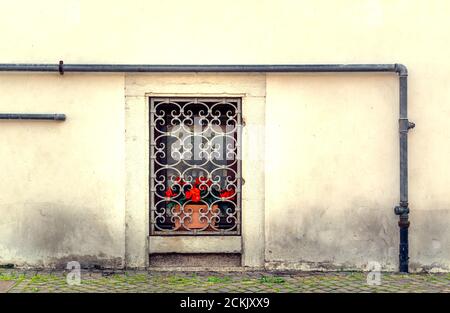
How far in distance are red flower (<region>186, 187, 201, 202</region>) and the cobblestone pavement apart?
0.89 metres

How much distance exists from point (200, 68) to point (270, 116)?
1.00m

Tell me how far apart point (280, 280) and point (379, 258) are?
1.37 metres

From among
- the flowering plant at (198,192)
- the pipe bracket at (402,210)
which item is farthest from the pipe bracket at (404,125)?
the flowering plant at (198,192)

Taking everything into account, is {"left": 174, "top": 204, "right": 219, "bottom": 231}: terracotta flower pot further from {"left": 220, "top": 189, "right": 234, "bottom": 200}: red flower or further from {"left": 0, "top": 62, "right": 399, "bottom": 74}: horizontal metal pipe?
{"left": 0, "top": 62, "right": 399, "bottom": 74}: horizontal metal pipe

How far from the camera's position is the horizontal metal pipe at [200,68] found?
32.0 feet

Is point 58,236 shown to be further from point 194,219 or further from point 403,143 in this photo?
point 403,143

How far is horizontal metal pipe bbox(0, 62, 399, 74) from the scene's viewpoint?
32.0 feet

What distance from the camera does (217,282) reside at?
9.38 meters

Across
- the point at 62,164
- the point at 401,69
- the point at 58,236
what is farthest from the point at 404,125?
the point at 58,236

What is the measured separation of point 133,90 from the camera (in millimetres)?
9945

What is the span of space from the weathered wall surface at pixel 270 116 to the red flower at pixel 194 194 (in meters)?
0.68
